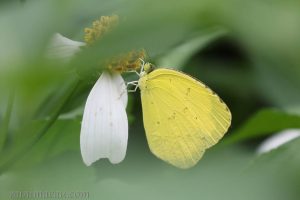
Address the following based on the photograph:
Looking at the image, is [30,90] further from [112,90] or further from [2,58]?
[112,90]

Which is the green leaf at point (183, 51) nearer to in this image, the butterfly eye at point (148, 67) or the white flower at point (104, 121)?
the butterfly eye at point (148, 67)

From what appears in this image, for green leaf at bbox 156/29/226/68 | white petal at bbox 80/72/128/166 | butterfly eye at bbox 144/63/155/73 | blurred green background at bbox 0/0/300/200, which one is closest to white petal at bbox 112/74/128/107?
white petal at bbox 80/72/128/166

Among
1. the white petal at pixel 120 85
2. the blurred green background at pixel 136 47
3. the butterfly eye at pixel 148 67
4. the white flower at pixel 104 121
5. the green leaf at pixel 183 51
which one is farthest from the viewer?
the green leaf at pixel 183 51

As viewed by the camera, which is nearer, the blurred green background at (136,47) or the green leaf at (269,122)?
the blurred green background at (136,47)

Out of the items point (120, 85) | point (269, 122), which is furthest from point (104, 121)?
point (269, 122)

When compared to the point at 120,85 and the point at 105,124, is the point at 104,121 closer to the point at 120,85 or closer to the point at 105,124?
the point at 105,124

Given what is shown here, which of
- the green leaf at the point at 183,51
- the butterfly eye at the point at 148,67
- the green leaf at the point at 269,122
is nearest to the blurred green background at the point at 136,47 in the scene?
the butterfly eye at the point at 148,67
